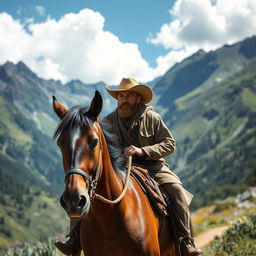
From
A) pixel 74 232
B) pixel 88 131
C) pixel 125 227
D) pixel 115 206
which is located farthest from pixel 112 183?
pixel 74 232

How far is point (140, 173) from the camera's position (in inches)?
229

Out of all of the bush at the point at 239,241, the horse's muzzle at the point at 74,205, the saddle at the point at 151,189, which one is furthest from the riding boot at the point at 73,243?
the bush at the point at 239,241

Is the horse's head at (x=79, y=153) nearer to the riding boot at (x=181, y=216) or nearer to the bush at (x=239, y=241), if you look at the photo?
the riding boot at (x=181, y=216)

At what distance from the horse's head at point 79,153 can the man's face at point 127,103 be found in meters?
1.83

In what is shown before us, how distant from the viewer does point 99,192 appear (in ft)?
14.6

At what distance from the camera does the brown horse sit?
11.9ft

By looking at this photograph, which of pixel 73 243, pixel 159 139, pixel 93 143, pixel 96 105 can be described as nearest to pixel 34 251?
pixel 73 243

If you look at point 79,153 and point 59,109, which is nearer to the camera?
point 79,153

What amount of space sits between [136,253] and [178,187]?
175 cm

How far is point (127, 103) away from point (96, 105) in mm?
2009

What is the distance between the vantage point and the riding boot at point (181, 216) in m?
5.94

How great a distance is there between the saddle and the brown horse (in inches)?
6.1

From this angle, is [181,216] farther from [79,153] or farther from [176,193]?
[79,153]

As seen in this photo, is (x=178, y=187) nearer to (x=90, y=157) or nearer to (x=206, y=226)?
(x=90, y=157)
